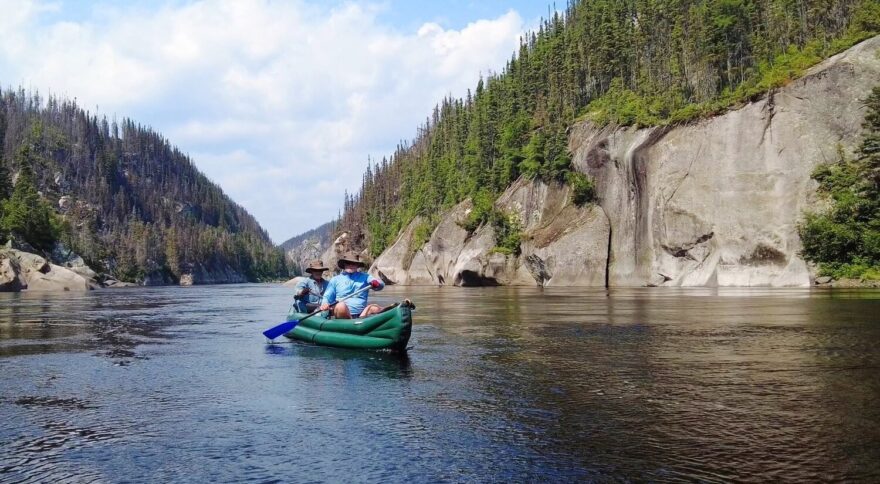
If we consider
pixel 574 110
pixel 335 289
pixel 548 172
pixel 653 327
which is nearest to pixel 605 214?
pixel 548 172

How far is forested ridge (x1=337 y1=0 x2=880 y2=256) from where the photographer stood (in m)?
64.3

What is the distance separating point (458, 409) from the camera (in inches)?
Answer: 352

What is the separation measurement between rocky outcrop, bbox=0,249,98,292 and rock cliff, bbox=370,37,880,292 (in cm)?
5283

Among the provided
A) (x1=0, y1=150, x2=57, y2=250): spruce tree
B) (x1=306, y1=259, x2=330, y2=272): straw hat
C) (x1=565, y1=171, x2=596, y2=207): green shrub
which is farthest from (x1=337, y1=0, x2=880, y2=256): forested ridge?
(x1=0, y1=150, x2=57, y2=250): spruce tree

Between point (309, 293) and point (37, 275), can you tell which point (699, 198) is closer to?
point (309, 293)

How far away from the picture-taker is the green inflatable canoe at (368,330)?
1434cm

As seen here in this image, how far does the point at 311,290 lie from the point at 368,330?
4.83 meters

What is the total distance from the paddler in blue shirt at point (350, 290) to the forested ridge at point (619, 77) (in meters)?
49.7

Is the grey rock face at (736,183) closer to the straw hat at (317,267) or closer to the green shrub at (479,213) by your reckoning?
the green shrub at (479,213)

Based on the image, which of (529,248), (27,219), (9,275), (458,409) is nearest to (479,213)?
(529,248)

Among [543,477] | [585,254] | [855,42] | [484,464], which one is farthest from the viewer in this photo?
[585,254]

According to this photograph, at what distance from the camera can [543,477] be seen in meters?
5.86

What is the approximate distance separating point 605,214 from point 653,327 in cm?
5058

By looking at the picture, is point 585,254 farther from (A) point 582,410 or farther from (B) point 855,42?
(A) point 582,410
